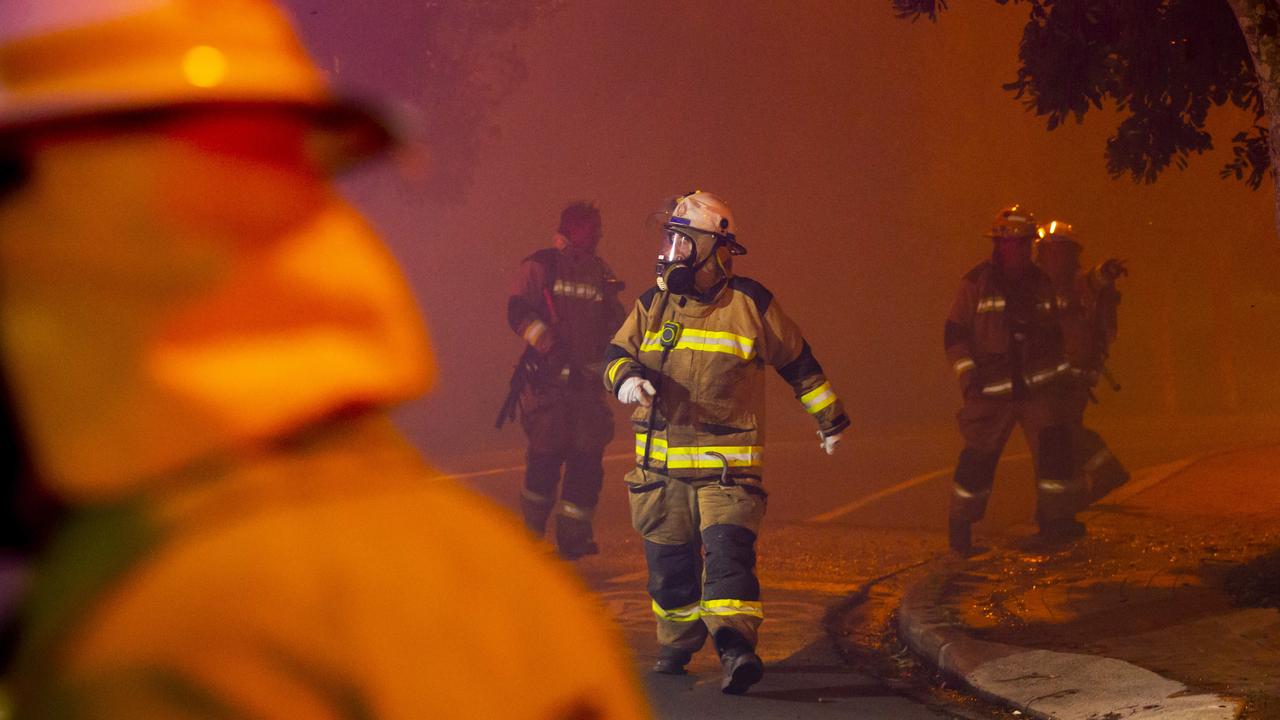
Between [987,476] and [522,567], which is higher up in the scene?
[522,567]

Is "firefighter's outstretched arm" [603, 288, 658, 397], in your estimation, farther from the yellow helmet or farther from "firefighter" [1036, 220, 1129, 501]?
the yellow helmet

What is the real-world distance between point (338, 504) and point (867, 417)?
915 inches

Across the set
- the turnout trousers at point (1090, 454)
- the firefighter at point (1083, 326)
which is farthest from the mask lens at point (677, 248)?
the turnout trousers at point (1090, 454)

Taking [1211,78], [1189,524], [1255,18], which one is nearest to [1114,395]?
[1189,524]

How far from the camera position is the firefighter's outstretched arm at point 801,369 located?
6.75 meters

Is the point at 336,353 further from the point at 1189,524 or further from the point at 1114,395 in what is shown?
the point at 1114,395

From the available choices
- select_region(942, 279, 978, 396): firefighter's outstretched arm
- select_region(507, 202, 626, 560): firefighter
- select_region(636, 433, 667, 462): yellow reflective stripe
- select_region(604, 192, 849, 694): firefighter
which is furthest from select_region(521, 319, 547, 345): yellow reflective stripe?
select_region(636, 433, 667, 462): yellow reflective stripe

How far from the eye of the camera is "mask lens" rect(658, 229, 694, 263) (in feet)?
21.8

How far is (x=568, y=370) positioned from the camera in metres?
10.2

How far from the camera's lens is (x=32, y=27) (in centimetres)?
110

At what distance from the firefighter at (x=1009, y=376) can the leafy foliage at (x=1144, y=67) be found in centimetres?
100

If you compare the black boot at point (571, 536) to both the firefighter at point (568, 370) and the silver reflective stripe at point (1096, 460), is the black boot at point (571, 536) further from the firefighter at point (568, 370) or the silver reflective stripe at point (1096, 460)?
the silver reflective stripe at point (1096, 460)

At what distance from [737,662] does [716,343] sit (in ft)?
4.78

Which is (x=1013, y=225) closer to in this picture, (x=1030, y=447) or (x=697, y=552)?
(x=1030, y=447)
